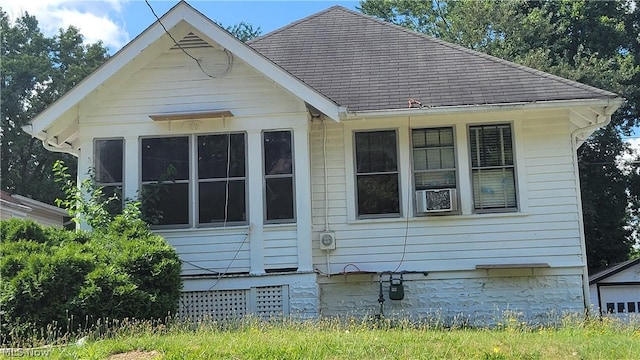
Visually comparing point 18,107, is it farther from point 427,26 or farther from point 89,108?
point 89,108

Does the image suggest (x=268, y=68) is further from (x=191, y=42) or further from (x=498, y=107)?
(x=498, y=107)

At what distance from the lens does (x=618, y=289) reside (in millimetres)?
14250

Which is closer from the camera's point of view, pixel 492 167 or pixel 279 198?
pixel 279 198

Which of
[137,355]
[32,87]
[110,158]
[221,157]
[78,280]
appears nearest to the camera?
[137,355]

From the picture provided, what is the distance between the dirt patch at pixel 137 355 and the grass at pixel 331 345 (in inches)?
1.5

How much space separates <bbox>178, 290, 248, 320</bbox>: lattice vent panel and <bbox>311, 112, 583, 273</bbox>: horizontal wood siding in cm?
149

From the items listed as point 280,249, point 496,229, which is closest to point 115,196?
point 280,249

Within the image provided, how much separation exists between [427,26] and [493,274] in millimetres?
21181

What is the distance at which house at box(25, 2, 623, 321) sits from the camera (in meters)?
9.81

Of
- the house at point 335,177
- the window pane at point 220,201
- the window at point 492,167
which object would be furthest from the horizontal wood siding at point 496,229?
the window pane at point 220,201

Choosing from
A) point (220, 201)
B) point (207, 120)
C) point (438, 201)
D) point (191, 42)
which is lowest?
point (438, 201)

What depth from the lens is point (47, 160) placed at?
31.0 metres

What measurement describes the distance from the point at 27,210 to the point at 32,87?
570 inches

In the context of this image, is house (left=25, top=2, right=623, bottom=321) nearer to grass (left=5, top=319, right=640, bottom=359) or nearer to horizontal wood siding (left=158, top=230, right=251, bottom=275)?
horizontal wood siding (left=158, top=230, right=251, bottom=275)
